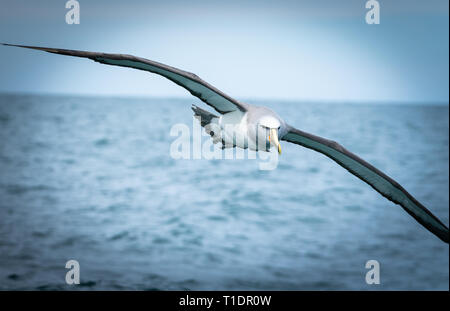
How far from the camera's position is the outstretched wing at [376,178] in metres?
8.76

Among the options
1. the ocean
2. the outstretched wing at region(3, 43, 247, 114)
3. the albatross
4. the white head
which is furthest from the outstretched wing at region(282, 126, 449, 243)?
the ocean

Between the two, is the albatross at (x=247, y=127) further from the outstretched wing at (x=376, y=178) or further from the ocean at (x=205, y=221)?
the ocean at (x=205, y=221)

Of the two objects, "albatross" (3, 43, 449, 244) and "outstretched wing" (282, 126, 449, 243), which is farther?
"outstretched wing" (282, 126, 449, 243)

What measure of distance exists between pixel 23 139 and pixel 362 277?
4032cm

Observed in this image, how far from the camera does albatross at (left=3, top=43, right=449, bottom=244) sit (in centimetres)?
741

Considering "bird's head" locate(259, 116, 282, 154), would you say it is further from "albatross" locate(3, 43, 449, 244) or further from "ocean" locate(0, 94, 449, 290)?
"ocean" locate(0, 94, 449, 290)

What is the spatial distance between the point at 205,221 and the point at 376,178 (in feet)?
58.2

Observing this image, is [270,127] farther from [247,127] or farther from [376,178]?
[376,178]

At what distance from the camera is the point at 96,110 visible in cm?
8462

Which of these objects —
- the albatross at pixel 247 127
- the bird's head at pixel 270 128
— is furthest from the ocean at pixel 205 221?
the bird's head at pixel 270 128

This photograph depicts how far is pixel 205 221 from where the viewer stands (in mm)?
26625

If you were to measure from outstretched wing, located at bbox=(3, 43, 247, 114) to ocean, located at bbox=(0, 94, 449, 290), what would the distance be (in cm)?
633

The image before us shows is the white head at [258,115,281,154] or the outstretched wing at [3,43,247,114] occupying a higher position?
the outstretched wing at [3,43,247,114]

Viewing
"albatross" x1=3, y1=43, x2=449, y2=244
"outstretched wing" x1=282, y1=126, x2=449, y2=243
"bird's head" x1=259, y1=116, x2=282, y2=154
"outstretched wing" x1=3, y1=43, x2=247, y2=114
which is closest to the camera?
"outstretched wing" x1=3, y1=43, x2=247, y2=114
